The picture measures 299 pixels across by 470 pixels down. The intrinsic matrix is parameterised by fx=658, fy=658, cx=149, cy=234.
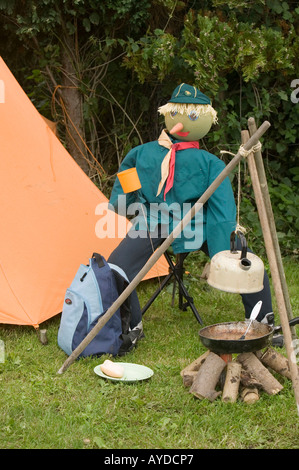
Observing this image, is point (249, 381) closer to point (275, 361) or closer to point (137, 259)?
point (275, 361)

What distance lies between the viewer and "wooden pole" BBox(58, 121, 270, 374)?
243 centimetres

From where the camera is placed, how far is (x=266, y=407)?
2504 mm

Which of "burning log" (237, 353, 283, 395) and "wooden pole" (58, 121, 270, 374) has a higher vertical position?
"wooden pole" (58, 121, 270, 374)

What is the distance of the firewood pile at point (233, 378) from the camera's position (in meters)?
2.55

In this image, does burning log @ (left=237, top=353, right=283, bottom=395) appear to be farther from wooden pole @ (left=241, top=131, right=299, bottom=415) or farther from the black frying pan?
wooden pole @ (left=241, top=131, right=299, bottom=415)

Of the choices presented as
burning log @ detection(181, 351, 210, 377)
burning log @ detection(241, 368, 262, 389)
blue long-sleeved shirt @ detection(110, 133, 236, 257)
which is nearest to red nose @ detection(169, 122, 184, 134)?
blue long-sleeved shirt @ detection(110, 133, 236, 257)

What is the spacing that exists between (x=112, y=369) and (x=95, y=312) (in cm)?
31

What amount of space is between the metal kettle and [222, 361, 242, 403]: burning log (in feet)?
1.16

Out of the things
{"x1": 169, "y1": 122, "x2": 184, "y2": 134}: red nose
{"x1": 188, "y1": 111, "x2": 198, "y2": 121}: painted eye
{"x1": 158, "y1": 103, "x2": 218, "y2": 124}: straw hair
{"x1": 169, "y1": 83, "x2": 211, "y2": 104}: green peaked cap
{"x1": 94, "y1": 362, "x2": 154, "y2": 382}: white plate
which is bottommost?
{"x1": 94, "y1": 362, "x2": 154, "y2": 382}: white plate

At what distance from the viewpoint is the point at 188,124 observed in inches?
125

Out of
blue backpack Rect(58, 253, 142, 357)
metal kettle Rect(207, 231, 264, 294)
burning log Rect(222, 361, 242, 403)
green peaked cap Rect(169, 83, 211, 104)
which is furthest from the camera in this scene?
green peaked cap Rect(169, 83, 211, 104)

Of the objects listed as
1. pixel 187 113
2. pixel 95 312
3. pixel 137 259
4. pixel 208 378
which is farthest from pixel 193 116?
pixel 208 378
